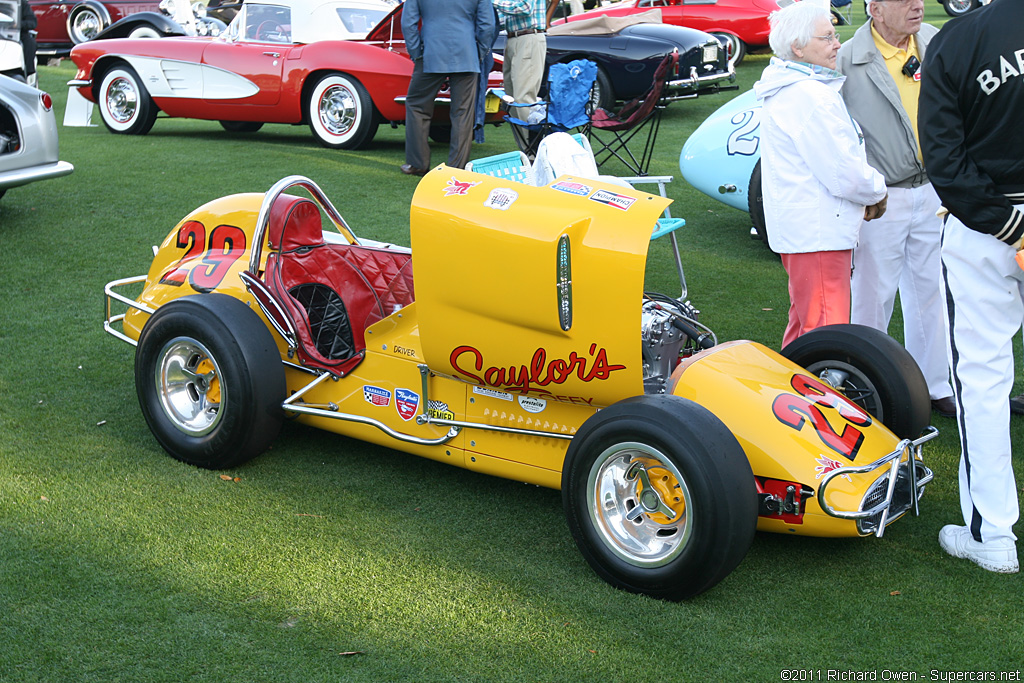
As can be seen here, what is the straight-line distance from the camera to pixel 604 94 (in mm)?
12234

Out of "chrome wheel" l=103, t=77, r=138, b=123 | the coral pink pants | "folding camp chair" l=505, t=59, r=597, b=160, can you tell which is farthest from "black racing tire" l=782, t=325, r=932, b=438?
"chrome wheel" l=103, t=77, r=138, b=123

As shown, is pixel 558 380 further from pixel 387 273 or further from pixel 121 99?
pixel 121 99

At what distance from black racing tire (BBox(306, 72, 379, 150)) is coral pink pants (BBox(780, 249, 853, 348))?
6.82 m

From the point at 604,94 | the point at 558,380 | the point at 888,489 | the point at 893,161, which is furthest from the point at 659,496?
the point at 604,94

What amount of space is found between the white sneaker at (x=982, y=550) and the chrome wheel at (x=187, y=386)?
285cm

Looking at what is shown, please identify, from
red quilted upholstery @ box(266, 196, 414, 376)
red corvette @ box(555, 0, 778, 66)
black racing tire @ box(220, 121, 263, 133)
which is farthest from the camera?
red corvette @ box(555, 0, 778, 66)

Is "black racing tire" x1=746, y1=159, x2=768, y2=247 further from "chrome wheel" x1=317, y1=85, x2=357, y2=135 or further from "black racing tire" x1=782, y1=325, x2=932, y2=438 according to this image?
"chrome wheel" x1=317, y1=85, x2=357, y2=135

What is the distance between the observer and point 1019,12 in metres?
2.86

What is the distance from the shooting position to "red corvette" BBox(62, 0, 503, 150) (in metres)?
9.92

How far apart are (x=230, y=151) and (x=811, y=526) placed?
8.72 metres

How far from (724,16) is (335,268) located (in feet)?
43.2

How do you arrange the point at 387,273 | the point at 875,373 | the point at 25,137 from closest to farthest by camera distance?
the point at 875,373, the point at 387,273, the point at 25,137

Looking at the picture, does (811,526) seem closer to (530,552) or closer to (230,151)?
(530,552)

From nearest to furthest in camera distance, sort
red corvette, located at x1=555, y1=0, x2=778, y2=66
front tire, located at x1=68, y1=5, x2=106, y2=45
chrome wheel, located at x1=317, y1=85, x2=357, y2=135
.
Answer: chrome wheel, located at x1=317, y1=85, x2=357, y2=135 → red corvette, located at x1=555, y1=0, x2=778, y2=66 → front tire, located at x1=68, y1=5, x2=106, y2=45
